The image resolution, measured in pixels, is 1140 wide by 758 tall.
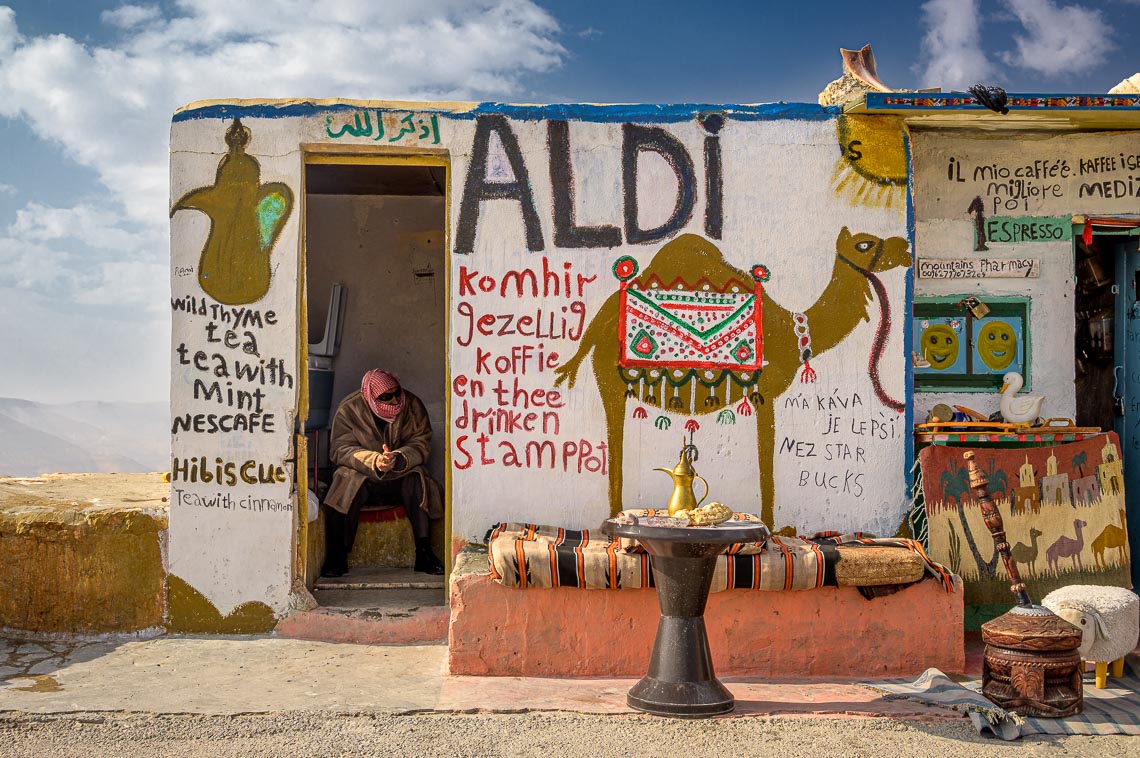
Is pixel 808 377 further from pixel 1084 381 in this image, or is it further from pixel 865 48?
pixel 865 48

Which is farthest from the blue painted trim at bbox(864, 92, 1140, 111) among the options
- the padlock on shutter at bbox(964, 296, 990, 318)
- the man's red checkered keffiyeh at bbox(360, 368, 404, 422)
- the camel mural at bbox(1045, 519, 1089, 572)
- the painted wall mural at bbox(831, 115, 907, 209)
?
the man's red checkered keffiyeh at bbox(360, 368, 404, 422)

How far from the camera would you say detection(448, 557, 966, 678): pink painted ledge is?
611 centimetres

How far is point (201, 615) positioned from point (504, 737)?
2.64 m

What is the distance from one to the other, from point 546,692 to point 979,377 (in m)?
3.98

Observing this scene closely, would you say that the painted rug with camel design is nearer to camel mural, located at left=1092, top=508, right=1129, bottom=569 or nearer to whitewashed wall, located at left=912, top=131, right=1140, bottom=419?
camel mural, located at left=1092, top=508, right=1129, bottom=569

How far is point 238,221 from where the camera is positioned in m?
6.79

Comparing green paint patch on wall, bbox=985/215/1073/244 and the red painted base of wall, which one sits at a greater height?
green paint patch on wall, bbox=985/215/1073/244

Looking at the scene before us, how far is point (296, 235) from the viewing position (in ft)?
22.4

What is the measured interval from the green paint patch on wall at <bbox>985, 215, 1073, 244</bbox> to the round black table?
368 centimetres

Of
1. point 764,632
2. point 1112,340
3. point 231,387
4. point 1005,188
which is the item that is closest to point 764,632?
point 764,632

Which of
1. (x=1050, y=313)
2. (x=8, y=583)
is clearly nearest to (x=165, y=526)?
(x=8, y=583)

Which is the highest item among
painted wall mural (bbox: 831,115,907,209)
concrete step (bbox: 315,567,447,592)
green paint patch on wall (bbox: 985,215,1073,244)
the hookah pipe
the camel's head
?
painted wall mural (bbox: 831,115,907,209)

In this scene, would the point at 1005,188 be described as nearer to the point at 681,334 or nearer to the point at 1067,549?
the point at 1067,549

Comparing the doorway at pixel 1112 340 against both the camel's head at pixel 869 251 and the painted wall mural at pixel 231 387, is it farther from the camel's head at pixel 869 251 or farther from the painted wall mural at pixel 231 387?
the painted wall mural at pixel 231 387
